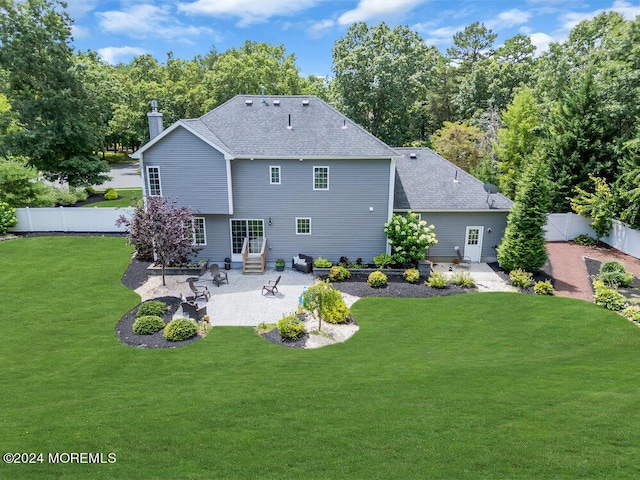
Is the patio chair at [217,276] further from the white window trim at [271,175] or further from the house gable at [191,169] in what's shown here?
the white window trim at [271,175]

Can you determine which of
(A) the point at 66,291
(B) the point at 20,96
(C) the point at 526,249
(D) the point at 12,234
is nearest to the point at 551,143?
(C) the point at 526,249

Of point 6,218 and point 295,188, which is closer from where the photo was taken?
point 295,188

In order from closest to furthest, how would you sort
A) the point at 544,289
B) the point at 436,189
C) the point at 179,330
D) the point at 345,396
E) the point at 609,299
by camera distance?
the point at 345,396
the point at 179,330
the point at 609,299
the point at 544,289
the point at 436,189

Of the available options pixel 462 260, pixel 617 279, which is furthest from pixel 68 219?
pixel 617 279

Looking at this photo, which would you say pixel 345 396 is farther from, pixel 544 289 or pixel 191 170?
pixel 191 170

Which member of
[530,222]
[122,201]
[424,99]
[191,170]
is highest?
[424,99]
